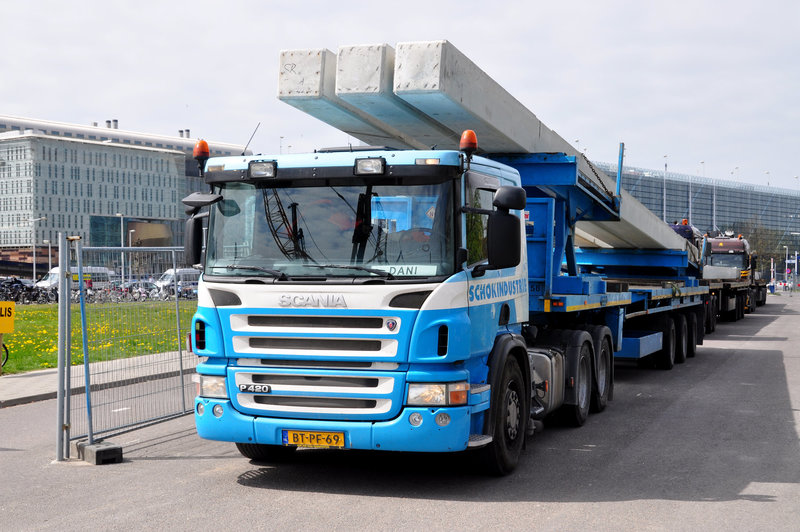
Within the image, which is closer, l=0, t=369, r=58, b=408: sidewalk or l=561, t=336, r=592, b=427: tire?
l=561, t=336, r=592, b=427: tire

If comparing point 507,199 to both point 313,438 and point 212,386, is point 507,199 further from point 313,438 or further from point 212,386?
point 212,386

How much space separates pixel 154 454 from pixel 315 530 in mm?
3083

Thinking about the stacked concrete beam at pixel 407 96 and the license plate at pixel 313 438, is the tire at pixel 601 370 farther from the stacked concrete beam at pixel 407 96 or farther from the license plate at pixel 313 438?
the license plate at pixel 313 438

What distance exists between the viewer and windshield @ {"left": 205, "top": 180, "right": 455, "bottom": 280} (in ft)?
21.2

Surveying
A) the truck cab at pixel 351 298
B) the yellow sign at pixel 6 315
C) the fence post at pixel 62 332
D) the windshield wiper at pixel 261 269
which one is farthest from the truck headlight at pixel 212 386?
the yellow sign at pixel 6 315

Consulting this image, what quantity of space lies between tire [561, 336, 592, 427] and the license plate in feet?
12.1

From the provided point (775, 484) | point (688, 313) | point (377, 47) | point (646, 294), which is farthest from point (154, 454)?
point (688, 313)

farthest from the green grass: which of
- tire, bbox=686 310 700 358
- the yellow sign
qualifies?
tire, bbox=686 310 700 358

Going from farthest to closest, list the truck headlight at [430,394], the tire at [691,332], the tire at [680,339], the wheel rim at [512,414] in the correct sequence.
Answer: the tire at [691,332] → the tire at [680,339] → the wheel rim at [512,414] → the truck headlight at [430,394]

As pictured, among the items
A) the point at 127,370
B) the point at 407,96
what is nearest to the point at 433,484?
the point at 407,96

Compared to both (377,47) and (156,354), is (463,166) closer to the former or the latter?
(377,47)

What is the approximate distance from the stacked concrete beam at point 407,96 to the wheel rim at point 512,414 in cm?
258

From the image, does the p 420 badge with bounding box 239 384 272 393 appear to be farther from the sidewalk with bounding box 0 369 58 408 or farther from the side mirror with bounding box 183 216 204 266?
the sidewalk with bounding box 0 369 58 408

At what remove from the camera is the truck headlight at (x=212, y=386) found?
6.74 metres
